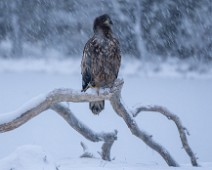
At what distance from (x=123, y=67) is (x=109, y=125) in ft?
27.9

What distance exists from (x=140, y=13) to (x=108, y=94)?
17346mm

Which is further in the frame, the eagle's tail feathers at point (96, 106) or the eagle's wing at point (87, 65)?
the eagle's wing at point (87, 65)

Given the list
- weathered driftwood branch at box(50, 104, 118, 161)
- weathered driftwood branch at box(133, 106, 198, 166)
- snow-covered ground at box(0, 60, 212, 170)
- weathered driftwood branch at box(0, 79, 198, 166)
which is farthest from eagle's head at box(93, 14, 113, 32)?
snow-covered ground at box(0, 60, 212, 170)

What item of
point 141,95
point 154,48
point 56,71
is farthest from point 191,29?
point 141,95

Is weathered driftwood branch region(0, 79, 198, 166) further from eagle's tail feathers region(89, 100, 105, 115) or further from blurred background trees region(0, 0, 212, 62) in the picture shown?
blurred background trees region(0, 0, 212, 62)

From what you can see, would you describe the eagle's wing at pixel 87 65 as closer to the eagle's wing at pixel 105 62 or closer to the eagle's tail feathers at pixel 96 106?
the eagle's wing at pixel 105 62

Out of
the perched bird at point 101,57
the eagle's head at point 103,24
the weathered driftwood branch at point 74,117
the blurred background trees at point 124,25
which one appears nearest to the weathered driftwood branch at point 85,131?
the weathered driftwood branch at point 74,117

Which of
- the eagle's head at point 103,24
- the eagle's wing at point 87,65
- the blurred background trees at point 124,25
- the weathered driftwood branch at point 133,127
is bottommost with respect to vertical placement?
the weathered driftwood branch at point 133,127

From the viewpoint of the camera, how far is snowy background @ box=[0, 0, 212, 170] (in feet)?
25.6

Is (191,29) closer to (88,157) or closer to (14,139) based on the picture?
(14,139)

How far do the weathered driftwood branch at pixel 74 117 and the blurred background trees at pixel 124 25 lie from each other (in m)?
14.6

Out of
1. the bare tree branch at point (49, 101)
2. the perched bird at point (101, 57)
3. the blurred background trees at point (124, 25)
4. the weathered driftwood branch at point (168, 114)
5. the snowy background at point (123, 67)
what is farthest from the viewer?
the blurred background trees at point (124, 25)

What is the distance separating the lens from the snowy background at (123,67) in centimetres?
779

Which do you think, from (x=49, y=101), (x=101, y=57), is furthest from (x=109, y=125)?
(x=49, y=101)
